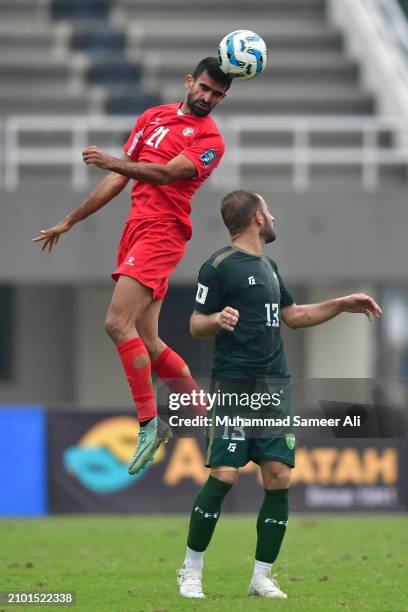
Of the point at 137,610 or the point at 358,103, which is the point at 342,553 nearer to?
the point at 137,610

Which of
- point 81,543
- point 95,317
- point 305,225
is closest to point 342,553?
point 81,543

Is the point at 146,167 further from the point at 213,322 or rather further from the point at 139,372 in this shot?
the point at 139,372

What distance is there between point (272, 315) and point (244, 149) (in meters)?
15.2

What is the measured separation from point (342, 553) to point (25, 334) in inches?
540

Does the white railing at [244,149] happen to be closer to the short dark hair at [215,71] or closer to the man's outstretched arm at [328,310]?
the short dark hair at [215,71]

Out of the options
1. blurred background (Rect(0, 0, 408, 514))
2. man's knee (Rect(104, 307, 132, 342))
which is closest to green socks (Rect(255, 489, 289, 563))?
man's knee (Rect(104, 307, 132, 342))

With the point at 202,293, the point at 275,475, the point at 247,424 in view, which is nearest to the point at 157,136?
the point at 202,293

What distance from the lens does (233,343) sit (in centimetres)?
843

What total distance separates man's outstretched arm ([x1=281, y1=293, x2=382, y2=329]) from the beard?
1.25m

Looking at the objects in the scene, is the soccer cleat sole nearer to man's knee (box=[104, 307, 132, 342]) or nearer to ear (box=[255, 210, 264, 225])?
man's knee (box=[104, 307, 132, 342])

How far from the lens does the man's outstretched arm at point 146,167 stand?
8.36 meters

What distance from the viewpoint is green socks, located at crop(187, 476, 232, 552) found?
8.43 metres

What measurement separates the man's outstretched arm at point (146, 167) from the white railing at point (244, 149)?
37.2 feet

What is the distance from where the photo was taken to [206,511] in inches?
332
